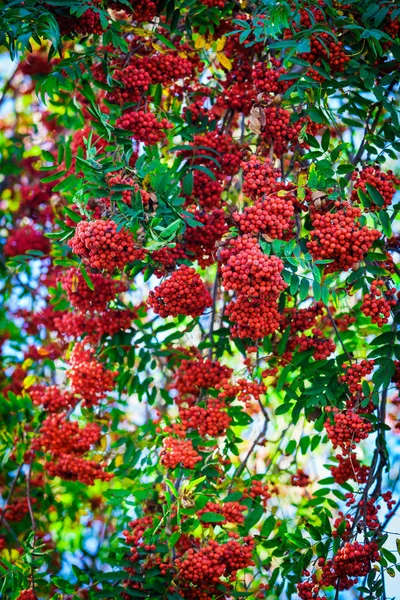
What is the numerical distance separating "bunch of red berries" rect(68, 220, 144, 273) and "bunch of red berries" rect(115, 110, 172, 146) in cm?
56

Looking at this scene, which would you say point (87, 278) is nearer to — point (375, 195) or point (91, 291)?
point (91, 291)

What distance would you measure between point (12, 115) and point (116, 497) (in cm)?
350

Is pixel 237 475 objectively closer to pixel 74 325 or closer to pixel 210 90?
pixel 74 325

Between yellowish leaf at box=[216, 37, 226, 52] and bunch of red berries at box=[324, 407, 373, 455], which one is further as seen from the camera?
yellowish leaf at box=[216, 37, 226, 52]

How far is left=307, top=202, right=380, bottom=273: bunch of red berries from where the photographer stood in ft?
8.65

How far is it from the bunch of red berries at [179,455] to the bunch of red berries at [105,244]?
0.77 meters

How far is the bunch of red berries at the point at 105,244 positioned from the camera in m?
2.68

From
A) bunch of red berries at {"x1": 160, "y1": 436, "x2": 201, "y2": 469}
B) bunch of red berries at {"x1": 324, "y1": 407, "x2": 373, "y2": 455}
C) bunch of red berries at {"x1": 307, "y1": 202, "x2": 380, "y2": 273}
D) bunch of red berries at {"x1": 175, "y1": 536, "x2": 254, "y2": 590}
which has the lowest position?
bunch of red berries at {"x1": 175, "y1": 536, "x2": 254, "y2": 590}

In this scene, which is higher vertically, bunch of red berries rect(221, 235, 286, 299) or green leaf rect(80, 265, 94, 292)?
green leaf rect(80, 265, 94, 292)

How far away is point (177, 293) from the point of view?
9.46 ft

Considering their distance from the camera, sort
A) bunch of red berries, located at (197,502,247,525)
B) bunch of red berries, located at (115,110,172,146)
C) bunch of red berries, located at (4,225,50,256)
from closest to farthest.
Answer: bunch of red berries, located at (197,502,247,525) → bunch of red berries, located at (115,110,172,146) → bunch of red berries, located at (4,225,50,256)

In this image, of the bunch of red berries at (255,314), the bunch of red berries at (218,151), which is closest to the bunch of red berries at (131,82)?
the bunch of red berries at (218,151)

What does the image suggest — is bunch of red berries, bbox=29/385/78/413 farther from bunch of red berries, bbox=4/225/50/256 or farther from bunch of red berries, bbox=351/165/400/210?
bunch of red berries, bbox=351/165/400/210

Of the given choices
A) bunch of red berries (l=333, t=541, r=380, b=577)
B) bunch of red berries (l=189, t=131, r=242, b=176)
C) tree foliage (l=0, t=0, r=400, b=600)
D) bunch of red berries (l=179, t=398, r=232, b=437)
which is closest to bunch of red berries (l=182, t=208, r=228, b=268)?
tree foliage (l=0, t=0, r=400, b=600)
